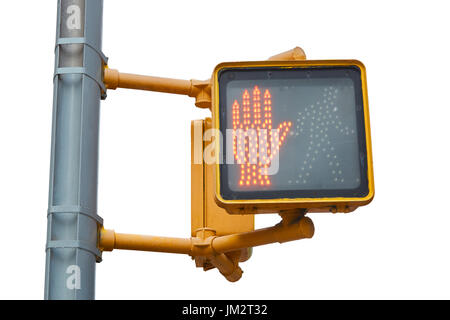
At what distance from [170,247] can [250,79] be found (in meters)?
1.12

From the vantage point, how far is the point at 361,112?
5730 mm

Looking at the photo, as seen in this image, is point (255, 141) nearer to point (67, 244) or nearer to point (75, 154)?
point (75, 154)

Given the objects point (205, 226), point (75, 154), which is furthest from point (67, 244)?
point (205, 226)

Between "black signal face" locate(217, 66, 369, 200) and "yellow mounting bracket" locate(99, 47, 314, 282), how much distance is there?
379 millimetres

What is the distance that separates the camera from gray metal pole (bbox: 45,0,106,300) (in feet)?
18.5

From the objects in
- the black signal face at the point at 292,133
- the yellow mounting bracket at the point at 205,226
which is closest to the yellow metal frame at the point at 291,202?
the black signal face at the point at 292,133

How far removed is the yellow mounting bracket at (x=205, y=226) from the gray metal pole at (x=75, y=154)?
0.64ft

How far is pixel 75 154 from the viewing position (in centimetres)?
588

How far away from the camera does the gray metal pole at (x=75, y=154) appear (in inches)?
223

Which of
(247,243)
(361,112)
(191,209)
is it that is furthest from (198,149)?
(361,112)

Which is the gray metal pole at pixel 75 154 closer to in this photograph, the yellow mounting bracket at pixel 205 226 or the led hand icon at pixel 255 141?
the yellow mounting bracket at pixel 205 226

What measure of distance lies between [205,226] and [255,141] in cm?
107

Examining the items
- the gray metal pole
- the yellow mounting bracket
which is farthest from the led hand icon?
the gray metal pole

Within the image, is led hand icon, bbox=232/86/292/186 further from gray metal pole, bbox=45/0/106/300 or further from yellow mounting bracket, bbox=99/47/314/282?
gray metal pole, bbox=45/0/106/300
